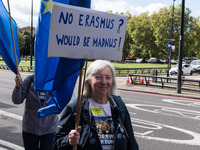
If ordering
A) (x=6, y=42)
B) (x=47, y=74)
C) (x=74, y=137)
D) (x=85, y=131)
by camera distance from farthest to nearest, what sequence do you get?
(x=6, y=42) → (x=47, y=74) → (x=85, y=131) → (x=74, y=137)

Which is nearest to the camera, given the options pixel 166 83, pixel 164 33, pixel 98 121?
pixel 98 121

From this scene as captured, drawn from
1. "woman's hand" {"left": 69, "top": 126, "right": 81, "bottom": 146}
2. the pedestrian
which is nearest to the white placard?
"woman's hand" {"left": 69, "top": 126, "right": 81, "bottom": 146}

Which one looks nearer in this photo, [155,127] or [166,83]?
[155,127]

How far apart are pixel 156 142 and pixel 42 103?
347 centimetres

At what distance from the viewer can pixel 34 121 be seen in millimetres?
3367

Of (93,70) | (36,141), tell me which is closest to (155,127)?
(36,141)

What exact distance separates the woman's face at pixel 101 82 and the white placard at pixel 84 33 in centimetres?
17

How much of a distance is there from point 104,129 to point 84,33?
2.89ft

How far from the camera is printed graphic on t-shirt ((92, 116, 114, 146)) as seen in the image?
2387 millimetres

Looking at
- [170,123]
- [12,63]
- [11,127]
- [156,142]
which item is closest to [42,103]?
[12,63]

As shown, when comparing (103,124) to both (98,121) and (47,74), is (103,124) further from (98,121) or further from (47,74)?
(47,74)

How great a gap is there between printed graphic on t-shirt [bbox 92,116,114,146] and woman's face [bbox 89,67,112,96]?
0.25 m

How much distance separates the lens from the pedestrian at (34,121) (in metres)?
3.33

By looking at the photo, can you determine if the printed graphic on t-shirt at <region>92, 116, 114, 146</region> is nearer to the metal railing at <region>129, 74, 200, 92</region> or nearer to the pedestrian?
the pedestrian
